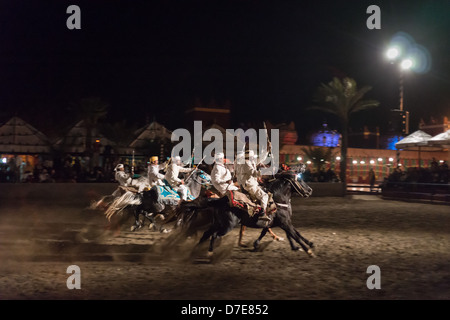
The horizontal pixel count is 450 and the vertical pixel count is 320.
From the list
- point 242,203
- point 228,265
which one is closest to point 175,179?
point 242,203

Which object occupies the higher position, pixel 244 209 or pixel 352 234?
pixel 244 209

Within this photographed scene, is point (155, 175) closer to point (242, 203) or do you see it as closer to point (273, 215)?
point (242, 203)

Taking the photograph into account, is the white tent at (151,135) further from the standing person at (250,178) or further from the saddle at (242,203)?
the saddle at (242,203)

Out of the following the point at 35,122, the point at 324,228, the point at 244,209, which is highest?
the point at 35,122

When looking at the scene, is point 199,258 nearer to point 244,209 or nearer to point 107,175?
point 244,209

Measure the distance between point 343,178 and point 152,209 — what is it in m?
19.6

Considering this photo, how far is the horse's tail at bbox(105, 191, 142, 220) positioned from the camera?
38.4ft

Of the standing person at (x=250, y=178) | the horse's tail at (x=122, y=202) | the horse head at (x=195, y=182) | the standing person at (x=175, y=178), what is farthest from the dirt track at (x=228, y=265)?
the horse head at (x=195, y=182)

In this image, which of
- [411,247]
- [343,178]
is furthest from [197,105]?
[411,247]

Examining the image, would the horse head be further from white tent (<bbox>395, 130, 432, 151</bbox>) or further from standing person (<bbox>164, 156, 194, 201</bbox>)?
white tent (<bbox>395, 130, 432, 151</bbox>)
